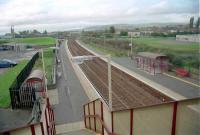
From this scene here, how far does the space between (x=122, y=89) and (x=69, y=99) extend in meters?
1.41

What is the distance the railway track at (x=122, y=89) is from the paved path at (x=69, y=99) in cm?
47

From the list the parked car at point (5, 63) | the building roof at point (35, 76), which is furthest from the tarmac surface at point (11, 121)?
the building roof at point (35, 76)

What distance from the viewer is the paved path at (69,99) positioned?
4719 mm

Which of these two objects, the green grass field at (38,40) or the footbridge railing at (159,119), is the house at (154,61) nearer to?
the footbridge railing at (159,119)

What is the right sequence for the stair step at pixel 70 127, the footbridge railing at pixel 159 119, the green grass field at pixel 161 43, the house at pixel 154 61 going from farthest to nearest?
1. the stair step at pixel 70 127
2. the house at pixel 154 61
3. the green grass field at pixel 161 43
4. the footbridge railing at pixel 159 119

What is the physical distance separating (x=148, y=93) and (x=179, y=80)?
6.50 ft

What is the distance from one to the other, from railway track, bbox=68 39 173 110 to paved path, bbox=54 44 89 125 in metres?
0.47

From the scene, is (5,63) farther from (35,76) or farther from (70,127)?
(35,76)

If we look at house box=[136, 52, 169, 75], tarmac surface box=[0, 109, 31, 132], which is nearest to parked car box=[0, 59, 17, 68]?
tarmac surface box=[0, 109, 31, 132]

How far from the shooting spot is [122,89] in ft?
18.8

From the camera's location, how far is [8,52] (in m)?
2.16

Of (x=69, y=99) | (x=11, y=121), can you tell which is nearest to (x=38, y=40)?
(x=11, y=121)

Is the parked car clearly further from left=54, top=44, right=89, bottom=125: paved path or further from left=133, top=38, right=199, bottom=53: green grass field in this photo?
left=54, top=44, right=89, bottom=125: paved path

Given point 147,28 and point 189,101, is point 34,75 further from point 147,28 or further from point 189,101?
point 189,101
